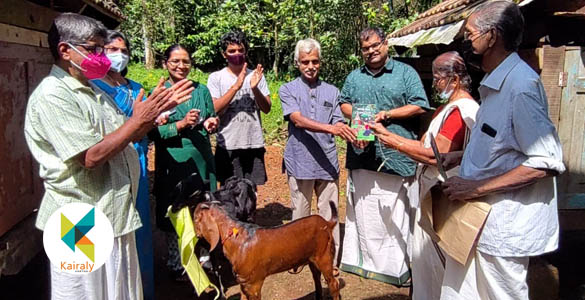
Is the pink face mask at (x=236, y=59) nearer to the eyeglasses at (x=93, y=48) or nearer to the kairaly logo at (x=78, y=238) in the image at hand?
the eyeglasses at (x=93, y=48)

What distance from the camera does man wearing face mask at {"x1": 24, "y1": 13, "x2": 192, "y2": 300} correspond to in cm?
201

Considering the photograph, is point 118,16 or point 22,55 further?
point 118,16

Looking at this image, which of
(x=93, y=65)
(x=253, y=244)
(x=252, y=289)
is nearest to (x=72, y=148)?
(x=93, y=65)

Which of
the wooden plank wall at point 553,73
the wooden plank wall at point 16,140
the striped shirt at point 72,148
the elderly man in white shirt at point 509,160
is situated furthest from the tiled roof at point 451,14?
the wooden plank wall at point 16,140

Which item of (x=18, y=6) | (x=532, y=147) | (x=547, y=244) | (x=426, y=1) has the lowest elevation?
(x=547, y=244)

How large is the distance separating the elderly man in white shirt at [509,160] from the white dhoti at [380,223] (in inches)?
65.7

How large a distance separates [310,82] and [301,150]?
2.07ft

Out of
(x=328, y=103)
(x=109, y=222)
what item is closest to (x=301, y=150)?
(x=328, y=103)

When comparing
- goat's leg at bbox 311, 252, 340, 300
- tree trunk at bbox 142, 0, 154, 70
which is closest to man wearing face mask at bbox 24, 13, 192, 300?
goat's leg at bbox 311, 252, 340, 300

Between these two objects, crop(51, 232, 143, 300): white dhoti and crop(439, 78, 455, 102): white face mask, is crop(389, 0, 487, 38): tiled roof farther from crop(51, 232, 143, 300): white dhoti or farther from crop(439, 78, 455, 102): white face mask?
crop(51, 232, 143, 300): white dhoti

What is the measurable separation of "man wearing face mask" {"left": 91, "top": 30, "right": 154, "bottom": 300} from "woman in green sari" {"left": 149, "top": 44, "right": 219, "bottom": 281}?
220 millimetres

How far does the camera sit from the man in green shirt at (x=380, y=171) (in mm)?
3689

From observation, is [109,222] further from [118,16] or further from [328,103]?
[118,16]

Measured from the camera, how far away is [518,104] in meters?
1.96
